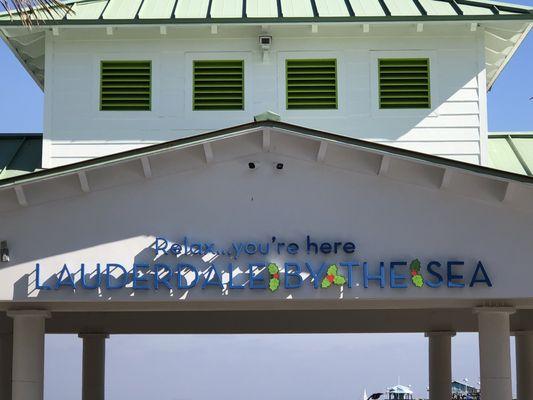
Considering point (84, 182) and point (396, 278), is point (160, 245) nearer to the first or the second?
point (84, 182)

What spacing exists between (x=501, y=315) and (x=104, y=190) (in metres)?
8.42

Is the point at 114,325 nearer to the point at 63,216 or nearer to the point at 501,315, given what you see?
the point at 63,216

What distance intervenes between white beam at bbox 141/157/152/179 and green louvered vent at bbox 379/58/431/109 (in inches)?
269

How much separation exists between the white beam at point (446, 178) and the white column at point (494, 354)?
2.76 meters

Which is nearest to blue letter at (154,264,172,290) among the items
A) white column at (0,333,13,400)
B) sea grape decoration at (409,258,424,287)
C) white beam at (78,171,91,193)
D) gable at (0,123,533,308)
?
gable at (0,123,533,308)

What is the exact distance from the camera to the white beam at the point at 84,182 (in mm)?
20156

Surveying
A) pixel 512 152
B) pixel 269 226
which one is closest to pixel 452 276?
pixel 269 226

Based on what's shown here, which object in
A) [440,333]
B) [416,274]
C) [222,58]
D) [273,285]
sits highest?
[222,58]

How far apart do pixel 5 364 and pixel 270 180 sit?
12.2 meters

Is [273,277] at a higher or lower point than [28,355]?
higher

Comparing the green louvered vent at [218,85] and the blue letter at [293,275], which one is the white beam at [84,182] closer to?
the blue letter at [293,275]

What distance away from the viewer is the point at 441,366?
31.4 m

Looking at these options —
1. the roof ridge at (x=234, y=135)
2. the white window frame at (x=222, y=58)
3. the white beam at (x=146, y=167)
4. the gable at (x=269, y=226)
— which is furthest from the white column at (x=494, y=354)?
the white window frame at (x=222, y=58)

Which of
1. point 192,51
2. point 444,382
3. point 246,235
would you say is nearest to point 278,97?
point 192,51
